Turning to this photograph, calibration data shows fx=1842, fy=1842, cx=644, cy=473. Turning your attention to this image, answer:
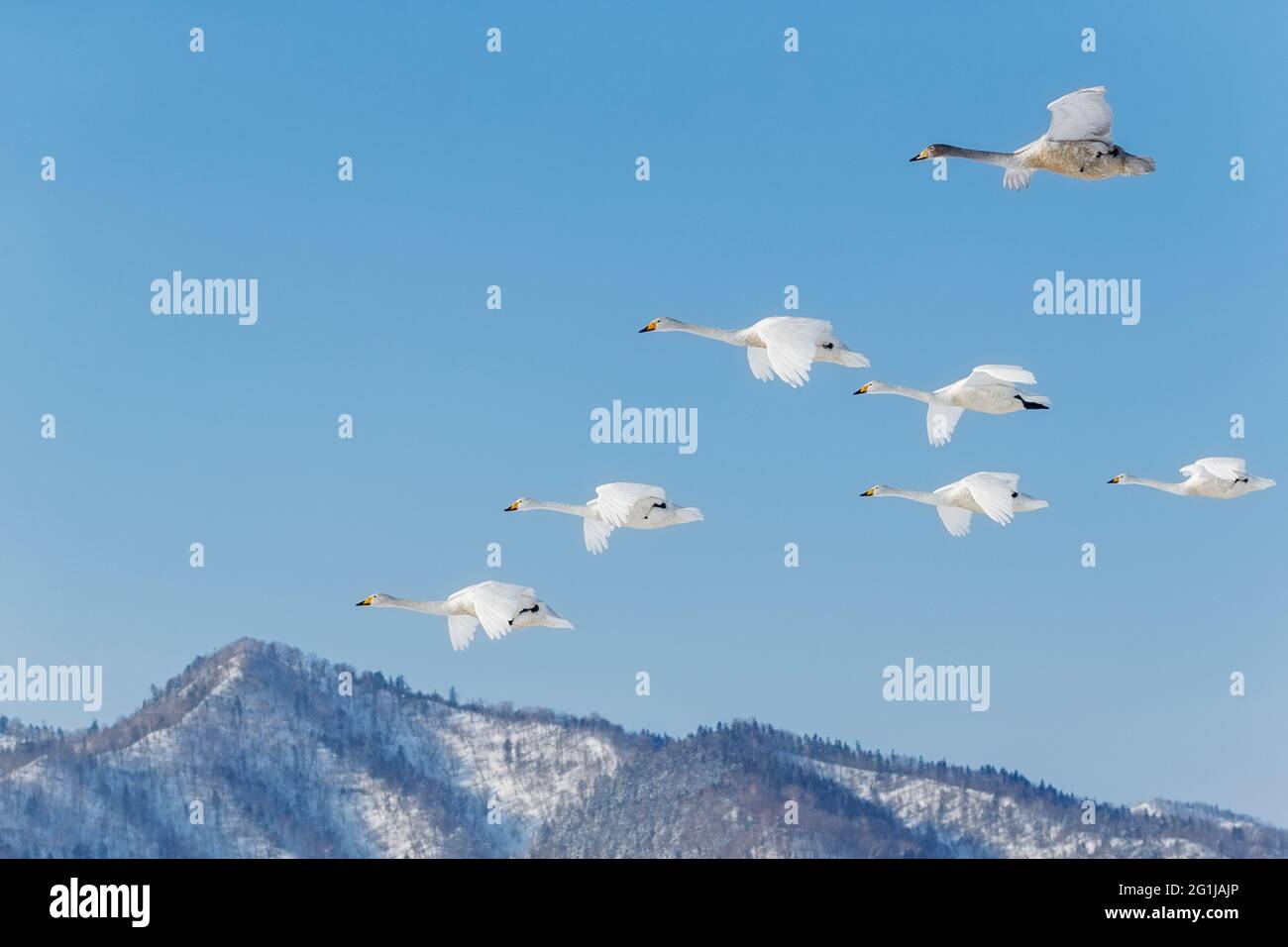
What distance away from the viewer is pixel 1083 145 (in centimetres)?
2364

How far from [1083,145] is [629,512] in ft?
24.9

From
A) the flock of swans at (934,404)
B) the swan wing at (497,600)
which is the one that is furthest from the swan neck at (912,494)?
Answer: the swan wing at (497,600)

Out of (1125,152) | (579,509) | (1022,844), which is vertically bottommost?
(1022,844)

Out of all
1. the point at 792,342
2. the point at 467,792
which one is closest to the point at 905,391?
the point at 792,342

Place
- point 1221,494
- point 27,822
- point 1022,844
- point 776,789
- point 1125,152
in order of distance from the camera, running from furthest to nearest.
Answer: point 27,822 → point 776,789 → point 1022,844 → point 1221,494 → point 1125,152

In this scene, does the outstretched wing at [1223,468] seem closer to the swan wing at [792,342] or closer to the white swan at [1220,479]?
the white swan at [1220,479]

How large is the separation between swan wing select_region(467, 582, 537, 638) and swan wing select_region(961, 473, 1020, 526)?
6.54 m

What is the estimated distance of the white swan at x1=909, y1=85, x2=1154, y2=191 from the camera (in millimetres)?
23234

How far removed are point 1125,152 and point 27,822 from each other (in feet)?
498
